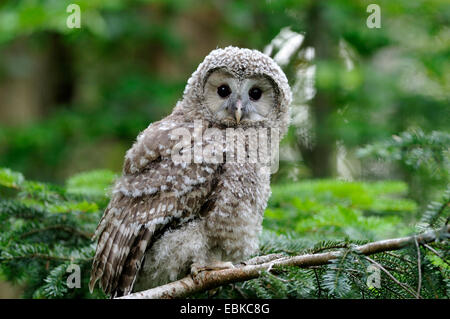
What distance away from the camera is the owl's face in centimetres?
344

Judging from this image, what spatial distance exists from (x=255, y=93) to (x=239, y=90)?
16 centimetres

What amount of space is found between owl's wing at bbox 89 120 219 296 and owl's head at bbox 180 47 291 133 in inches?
21.1

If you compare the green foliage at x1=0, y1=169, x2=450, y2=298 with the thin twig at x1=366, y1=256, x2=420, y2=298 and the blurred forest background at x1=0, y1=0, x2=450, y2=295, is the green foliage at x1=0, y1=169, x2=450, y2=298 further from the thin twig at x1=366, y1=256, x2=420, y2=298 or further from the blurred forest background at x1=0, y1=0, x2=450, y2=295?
the blurred forest background at x1=0, y1=0, x2=450, y2=295

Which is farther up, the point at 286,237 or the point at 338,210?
the point at 338,210

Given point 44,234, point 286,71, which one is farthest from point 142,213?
point 286,71

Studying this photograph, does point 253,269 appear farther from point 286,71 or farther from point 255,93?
point 286,71

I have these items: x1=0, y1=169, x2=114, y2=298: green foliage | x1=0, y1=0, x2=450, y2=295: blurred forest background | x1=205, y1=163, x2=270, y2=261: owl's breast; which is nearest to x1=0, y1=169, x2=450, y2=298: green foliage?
→ x1=0, y1=169, x2=114, y2=298: green foliage

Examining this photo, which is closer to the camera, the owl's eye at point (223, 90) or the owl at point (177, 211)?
the owl at point (177, 211)

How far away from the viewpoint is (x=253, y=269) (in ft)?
7.59

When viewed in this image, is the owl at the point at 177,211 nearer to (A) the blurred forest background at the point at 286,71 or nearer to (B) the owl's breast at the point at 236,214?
(B) the owl's breast at the point at 236,214

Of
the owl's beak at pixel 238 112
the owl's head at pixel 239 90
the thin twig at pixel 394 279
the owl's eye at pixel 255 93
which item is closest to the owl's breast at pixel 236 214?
the owl's beak at pixel 238 112

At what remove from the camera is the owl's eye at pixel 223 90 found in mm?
3561
